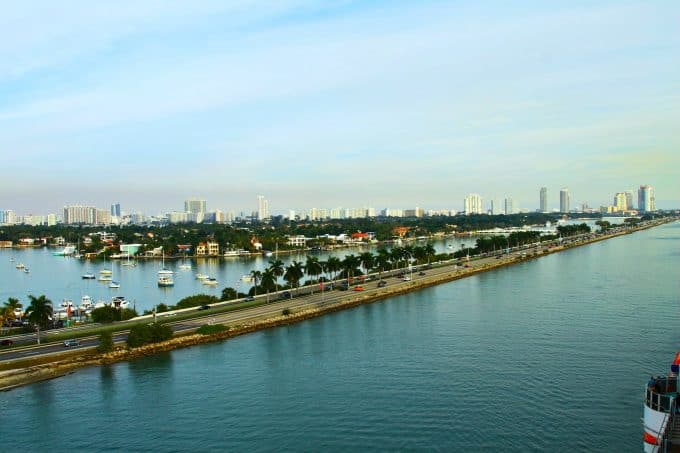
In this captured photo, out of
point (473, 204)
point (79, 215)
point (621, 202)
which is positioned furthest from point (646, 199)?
point (79, 215)

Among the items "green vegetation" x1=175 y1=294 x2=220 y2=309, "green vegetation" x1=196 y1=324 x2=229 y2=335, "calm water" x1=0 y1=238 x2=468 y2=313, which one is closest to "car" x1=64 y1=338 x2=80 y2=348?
"green vegetation" x1=196 y1=324 x2=229 y2=335

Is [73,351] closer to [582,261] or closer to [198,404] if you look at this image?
[198,404]

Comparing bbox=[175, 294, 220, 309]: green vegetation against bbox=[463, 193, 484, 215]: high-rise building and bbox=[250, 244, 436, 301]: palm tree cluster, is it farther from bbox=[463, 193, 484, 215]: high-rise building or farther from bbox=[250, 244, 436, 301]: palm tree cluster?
bbox=[463, 193, 484, 215]: high-rise building

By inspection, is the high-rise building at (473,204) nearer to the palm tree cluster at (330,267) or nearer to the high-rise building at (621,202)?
the high-rise building at (621,202)

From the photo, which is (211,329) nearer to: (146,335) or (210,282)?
(146,335)

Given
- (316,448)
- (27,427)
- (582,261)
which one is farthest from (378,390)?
(582,261)
